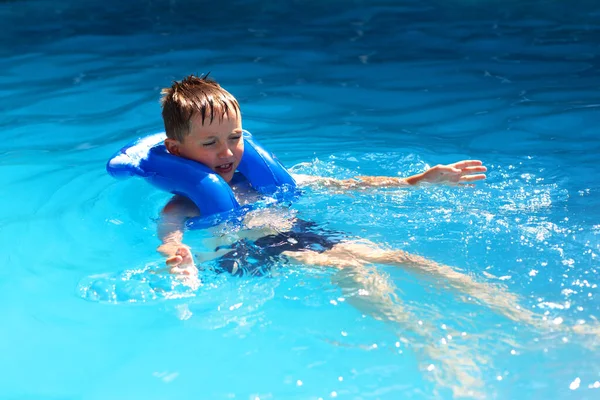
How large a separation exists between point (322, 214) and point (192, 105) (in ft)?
2.87

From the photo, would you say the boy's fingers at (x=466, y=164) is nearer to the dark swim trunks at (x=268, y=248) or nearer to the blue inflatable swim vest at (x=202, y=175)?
the dark swim trunks at (x=268, y=248)

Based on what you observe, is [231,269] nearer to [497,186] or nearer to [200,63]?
[497,186]

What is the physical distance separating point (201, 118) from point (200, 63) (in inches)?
153

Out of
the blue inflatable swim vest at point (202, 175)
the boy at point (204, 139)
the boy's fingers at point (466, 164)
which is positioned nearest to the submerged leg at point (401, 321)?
the boy at point (204, 139)

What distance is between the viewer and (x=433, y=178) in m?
3.89

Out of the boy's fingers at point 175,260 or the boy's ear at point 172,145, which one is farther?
the boy's ear at point 172,145

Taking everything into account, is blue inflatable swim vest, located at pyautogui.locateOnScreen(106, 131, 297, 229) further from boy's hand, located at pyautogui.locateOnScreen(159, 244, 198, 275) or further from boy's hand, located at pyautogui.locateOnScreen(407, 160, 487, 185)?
boy's hand, located at pyautogui.locateOnScreen(407, 160, 487, 185)

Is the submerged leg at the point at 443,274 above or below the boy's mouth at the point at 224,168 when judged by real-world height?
below

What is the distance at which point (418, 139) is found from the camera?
17.7 ft

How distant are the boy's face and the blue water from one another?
42 cm

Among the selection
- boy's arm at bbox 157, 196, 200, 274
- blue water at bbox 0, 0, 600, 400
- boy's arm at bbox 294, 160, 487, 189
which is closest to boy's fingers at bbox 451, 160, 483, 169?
boy's arm at bbox 294, 160, 487, 189

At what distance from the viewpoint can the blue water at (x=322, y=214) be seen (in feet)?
9.62

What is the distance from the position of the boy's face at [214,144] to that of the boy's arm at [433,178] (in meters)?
0.61

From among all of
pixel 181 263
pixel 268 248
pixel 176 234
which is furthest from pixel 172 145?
pixel 181 263
